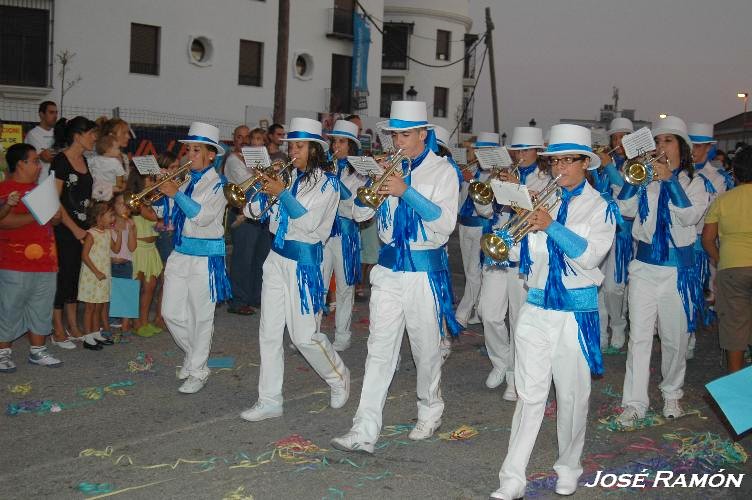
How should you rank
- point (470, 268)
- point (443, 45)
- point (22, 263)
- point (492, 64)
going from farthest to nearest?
point (443, 45) → point (492, 64) → point (470, 268) → point (22, 263)

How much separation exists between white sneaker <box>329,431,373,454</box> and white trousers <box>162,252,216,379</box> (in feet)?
6.09

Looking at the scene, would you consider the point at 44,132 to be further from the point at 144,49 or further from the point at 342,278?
the point at 144,49

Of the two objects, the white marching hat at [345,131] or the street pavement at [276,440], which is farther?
the white marching hat at [345,131]

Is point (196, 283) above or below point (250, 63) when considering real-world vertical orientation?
below

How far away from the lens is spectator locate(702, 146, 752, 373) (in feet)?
22.6

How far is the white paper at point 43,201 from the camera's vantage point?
7.08m

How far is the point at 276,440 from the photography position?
6020mm

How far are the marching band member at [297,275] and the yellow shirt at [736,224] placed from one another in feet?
10.3

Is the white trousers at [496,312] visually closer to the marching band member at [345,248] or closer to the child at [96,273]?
the marching band member at [345,248]

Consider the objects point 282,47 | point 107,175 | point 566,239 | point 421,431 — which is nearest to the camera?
point 566,239

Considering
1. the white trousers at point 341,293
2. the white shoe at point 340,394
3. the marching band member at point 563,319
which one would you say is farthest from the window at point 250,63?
the marching band member at point 563,319

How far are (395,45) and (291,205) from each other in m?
41.0

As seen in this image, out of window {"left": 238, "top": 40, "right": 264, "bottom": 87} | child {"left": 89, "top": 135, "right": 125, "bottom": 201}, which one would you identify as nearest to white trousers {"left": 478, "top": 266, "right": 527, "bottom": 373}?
child {"left": 89, "top": 135, "right": 125, "bottom": 201}

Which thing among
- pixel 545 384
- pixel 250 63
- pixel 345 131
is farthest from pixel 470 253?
pixel 250 63
